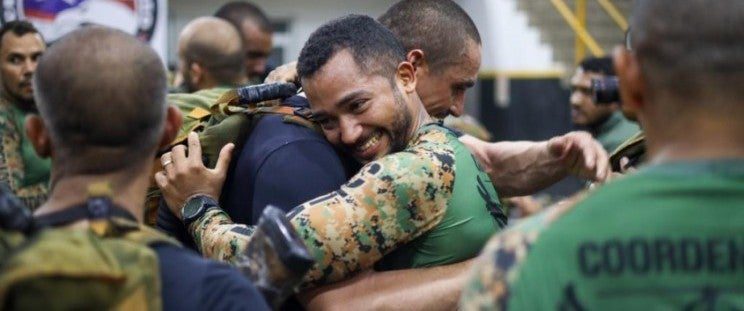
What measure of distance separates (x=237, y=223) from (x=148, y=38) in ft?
11.0

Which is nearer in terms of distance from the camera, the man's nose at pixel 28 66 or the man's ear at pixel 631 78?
the man's ear at pixel 631 78

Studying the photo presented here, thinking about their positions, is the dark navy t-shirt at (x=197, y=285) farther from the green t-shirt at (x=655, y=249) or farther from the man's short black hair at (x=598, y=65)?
the man's short black hair at (x=598, y=65)

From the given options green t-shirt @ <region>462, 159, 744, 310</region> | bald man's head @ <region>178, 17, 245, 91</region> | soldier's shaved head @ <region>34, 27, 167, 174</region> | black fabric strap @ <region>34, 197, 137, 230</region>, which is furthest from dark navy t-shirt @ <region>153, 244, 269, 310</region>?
bald man's head @ <region>178, 17, 245, 91</region>

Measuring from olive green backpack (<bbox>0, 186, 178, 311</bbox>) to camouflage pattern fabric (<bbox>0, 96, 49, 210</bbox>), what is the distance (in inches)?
146

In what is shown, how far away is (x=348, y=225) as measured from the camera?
2998mm

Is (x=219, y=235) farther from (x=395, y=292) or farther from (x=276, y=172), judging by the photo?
(x=395, y=292)

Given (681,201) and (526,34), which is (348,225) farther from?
(526,34)

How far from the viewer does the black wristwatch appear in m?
3.25

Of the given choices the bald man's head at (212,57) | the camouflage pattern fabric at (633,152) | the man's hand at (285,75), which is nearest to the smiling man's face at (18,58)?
the bald man's head at (212,57)

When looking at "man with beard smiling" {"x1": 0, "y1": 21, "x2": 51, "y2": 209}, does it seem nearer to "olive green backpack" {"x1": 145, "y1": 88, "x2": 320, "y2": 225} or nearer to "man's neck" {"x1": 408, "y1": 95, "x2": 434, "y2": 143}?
"olive green backpack" {"x1": 145, "y1": 88, "x2": 320, "y2": 225}

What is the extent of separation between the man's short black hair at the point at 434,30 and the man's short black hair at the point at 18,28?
9.99 feet

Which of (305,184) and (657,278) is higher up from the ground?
(657,278)

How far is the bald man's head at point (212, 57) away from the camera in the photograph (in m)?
6.68

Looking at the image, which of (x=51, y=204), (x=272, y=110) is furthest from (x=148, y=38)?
(x=51, y=204)
